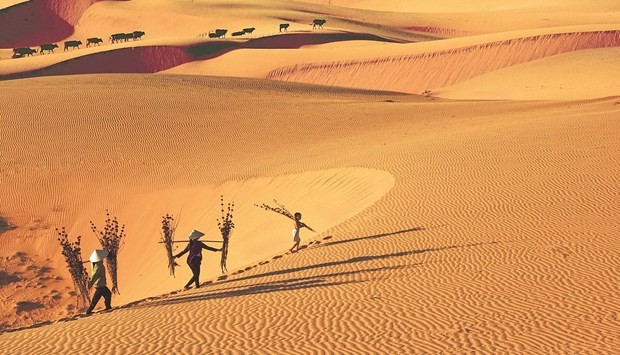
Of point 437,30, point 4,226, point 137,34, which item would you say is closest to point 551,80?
point 4,226

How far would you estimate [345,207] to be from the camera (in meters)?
21.1

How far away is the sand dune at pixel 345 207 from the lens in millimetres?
11008

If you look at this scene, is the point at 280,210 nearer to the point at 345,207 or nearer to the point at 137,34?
the point at 345,207

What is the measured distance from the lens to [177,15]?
276 feet

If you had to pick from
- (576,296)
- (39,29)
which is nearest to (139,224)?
(576,296)

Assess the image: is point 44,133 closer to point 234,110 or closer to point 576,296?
point 234,110

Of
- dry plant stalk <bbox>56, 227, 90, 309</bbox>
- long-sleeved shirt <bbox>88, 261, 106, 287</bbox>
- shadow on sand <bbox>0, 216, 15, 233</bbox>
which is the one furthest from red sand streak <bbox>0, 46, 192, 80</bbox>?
long-sleeved shirt <bbox>88, 261, 106, 287</bbox>

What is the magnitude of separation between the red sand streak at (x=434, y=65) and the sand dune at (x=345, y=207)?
12.9m

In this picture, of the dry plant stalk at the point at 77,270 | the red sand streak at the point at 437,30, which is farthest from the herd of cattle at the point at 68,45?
the dry plant stalk at the point at 77,270

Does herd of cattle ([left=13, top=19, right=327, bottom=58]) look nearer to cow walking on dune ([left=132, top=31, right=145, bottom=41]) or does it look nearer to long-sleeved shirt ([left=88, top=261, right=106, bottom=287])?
cow walking on dune ([left=132, top=31, right=145, bottom=41])

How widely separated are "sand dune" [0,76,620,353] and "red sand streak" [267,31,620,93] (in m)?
12.9

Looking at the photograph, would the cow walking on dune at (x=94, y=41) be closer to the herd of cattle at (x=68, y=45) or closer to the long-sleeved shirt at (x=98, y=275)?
the herd of cattle at (x=68, y=45)

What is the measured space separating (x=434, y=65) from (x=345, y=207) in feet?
114

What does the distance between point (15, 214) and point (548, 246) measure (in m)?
14.5
